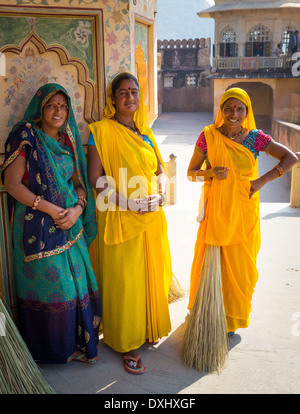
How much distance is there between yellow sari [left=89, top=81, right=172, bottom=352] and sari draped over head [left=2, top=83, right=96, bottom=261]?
25 centimetres

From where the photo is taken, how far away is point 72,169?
2.64 m

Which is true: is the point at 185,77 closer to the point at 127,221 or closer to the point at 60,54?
the point at 60,54

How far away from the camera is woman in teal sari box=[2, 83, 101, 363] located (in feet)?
8.05

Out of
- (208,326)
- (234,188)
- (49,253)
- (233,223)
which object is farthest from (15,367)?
(234,188)

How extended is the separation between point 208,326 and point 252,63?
61.1 ft

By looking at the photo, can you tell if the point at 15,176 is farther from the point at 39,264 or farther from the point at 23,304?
the point at 23,304

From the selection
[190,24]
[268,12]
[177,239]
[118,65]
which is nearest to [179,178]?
[177,239]

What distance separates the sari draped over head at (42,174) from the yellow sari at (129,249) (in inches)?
9.8

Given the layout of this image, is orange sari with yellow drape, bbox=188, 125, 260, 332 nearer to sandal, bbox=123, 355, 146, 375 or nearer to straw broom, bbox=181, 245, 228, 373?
straw broom, bbox=181, 245, 228, 373

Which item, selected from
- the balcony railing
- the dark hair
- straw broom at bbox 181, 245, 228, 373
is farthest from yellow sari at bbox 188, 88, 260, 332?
the balcony railing

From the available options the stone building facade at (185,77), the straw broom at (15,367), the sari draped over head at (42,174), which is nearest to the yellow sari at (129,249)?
the sari draped over head at (42,174)

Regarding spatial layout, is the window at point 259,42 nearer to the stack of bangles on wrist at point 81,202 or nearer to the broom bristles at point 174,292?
the broom bristles at point 174,292

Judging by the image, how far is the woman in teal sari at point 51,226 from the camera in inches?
96.7
